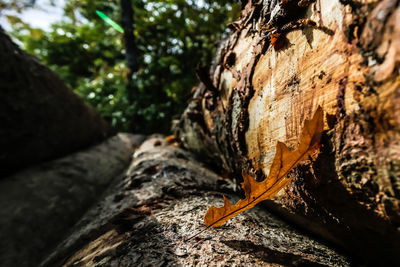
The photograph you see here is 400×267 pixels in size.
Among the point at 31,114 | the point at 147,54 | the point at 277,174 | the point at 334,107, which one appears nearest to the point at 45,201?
the point at 31,114

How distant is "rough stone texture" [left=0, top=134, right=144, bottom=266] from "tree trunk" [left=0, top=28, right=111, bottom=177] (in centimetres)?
16

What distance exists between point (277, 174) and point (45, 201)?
1645 mm

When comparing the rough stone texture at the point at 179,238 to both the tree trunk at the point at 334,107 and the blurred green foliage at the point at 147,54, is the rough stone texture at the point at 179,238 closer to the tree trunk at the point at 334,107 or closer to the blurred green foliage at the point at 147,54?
the tree trunk at the point at 334,107

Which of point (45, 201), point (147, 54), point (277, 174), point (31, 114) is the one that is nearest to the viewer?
point (277, 174)

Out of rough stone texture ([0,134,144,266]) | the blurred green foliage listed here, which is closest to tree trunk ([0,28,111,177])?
rough stone texture ([0,134,144,266])

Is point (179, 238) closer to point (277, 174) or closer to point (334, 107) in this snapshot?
point (277, 174)

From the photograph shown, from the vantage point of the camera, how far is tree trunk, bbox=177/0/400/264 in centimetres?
44

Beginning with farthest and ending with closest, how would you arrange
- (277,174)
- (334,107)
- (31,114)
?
1. (31,114)
2. (277,174)
3. (334,107)

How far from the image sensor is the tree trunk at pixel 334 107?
17.2 inches

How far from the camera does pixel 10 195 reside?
142 centimetres

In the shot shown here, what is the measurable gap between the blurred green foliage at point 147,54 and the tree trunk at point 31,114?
1.74m

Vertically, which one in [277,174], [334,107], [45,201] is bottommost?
[45,201]

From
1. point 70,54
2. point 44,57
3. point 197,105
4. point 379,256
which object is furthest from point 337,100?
point 44,57

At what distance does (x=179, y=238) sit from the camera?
0.67 meters
